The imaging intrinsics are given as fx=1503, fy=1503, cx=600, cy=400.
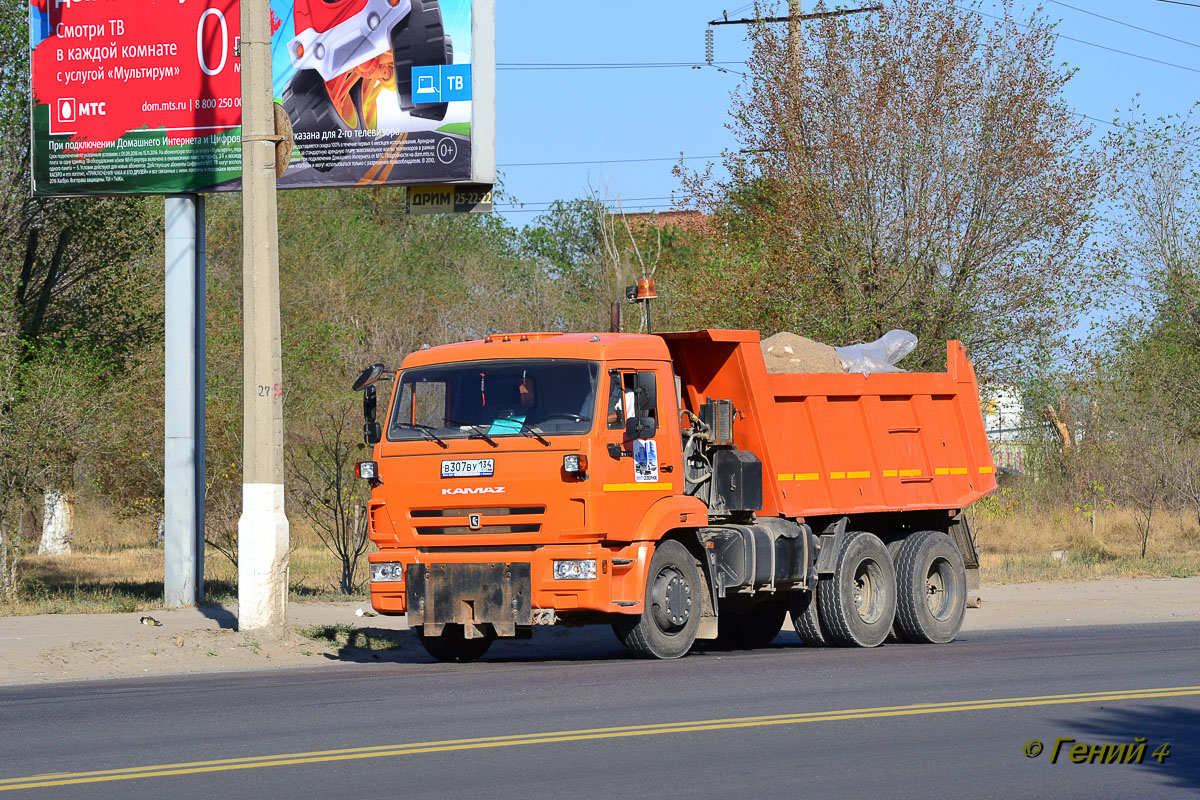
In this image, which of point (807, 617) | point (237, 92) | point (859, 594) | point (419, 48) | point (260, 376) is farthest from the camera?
point (419, 48)

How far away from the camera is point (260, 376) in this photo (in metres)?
15.0

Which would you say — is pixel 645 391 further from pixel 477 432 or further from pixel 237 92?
pixel 237 92

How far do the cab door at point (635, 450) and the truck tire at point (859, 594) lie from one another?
8.29 feet

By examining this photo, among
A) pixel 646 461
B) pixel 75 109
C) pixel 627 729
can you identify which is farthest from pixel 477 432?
pixel 75 109

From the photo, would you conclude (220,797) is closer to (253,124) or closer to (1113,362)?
(253,124)

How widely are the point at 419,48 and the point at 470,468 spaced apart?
847 centimetres

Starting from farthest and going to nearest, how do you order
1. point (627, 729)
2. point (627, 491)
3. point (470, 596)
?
1. point (627, 491)
2. point (470, 596)
3. point (627, 729)

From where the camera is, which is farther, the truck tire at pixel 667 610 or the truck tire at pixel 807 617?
the truck tire at pixel 807 617

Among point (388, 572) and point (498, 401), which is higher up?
point (498, 401)

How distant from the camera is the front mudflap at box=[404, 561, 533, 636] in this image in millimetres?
12797

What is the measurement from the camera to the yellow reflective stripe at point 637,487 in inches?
508

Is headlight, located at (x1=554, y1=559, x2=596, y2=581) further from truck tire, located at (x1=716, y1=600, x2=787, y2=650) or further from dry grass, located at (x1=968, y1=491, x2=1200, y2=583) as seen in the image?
dry grass, located at (x1=968, y1=491, x2=1200, y2=583)

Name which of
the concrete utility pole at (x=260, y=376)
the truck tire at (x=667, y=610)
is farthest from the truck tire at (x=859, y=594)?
the concrete utility pole at (x=260, y=376)

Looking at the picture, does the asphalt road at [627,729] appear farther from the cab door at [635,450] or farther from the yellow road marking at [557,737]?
the cab door at [635,450]
